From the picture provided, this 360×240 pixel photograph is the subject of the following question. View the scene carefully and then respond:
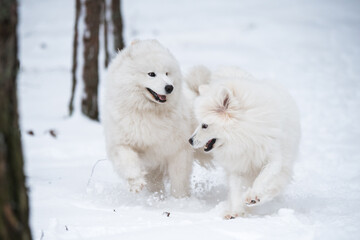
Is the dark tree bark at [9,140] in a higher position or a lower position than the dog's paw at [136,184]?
higher

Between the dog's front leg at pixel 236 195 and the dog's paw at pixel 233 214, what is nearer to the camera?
the dog's paw at pixel 233 214

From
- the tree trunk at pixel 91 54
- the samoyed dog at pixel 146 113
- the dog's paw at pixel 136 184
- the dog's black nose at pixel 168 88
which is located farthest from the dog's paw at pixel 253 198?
the tree trunk at pixel 91 54

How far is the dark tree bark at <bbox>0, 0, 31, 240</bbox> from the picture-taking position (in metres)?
1.83

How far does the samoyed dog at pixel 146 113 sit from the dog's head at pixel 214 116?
1.61 ft

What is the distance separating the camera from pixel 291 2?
3056cm

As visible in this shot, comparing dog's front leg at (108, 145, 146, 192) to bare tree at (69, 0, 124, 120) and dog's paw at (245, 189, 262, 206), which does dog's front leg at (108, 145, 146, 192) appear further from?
bare tree at (69, 0, 124, 120)

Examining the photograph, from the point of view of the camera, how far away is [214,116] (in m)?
4.12

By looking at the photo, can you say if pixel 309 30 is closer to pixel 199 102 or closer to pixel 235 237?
pixel 199 102

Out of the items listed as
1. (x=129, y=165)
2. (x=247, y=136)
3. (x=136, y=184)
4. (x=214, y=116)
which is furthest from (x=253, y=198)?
(x=129, y=165)

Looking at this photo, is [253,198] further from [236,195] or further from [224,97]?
[224,97]

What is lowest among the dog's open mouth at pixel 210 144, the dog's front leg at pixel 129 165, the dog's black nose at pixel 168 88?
the dog's front leg at pixel 129 165

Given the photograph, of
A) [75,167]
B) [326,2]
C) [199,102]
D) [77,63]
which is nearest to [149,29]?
[326,2]

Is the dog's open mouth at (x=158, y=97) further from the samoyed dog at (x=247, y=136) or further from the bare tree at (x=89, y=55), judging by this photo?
the bare tree at (x=89, y=55)

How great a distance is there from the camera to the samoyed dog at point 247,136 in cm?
405
